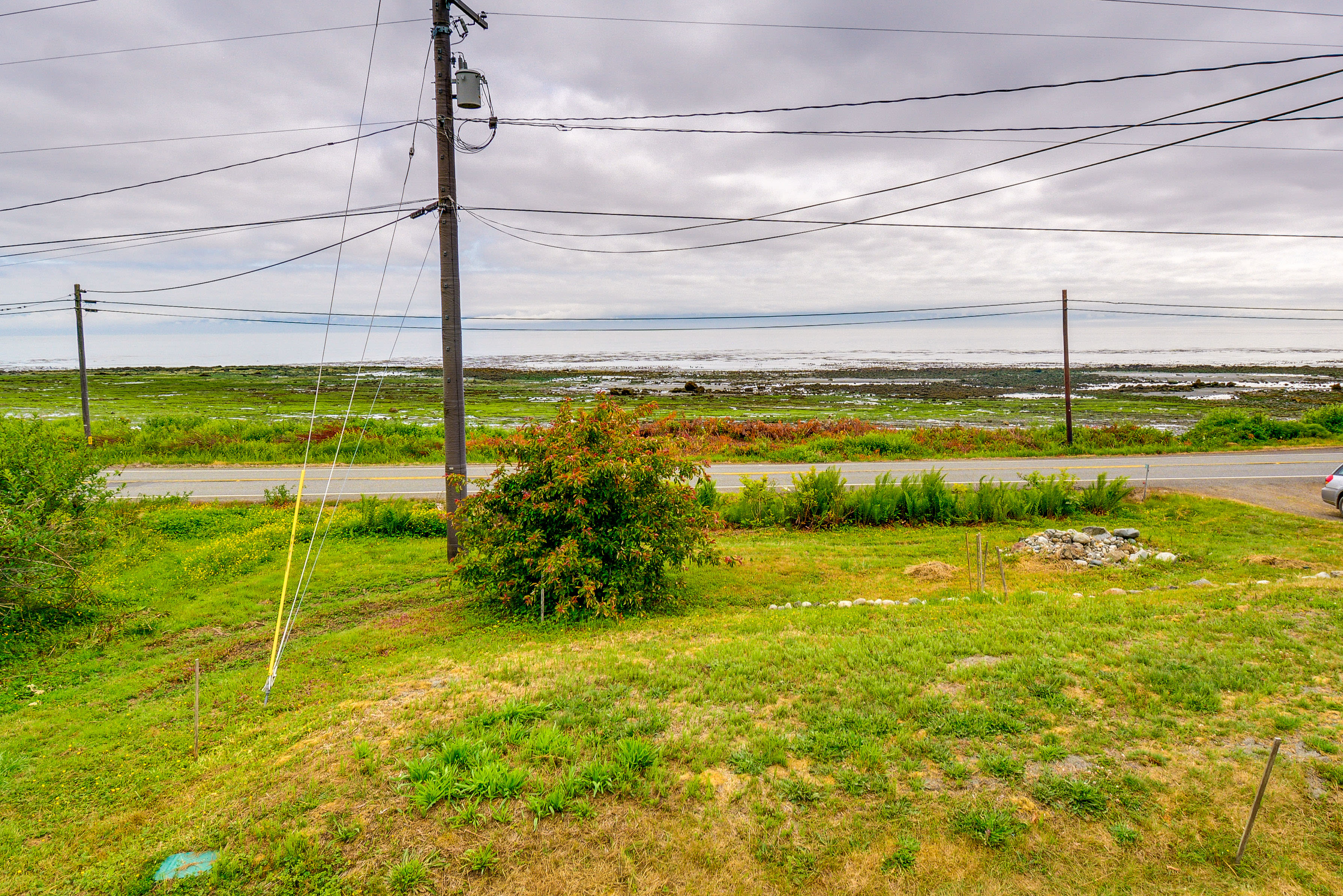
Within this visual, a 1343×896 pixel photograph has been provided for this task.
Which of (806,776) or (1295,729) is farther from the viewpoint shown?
(1295,729)

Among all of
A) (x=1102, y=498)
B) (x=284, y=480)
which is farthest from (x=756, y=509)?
(x=284, y=480)

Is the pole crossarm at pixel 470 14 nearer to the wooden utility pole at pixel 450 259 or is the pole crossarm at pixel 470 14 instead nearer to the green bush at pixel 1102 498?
the wooden utility pole at pixel 450 259

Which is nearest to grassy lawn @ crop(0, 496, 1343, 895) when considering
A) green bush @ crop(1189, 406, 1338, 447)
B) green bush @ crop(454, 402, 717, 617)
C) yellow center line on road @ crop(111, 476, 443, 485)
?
green bush @ crop(454, 402, 717, 617)

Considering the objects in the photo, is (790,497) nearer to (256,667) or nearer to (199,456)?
(256,667)

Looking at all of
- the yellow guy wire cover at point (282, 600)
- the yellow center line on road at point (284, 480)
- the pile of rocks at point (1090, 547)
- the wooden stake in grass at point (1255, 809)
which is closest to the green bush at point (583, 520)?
the yellow guy wire cover at point (282, 600)

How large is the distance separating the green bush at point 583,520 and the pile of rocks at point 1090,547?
24.1 ft

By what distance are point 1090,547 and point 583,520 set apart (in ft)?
33.6

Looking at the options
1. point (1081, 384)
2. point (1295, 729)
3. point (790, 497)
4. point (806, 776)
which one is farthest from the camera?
point (1081, 384)

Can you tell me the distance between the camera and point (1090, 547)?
14.0 meters

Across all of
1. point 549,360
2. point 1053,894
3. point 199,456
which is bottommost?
point 1053,894

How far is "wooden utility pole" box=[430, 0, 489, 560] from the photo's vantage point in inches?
475

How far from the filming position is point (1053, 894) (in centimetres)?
432

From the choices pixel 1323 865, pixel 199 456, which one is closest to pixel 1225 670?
pixel 1323 865

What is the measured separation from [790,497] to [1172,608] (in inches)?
377
